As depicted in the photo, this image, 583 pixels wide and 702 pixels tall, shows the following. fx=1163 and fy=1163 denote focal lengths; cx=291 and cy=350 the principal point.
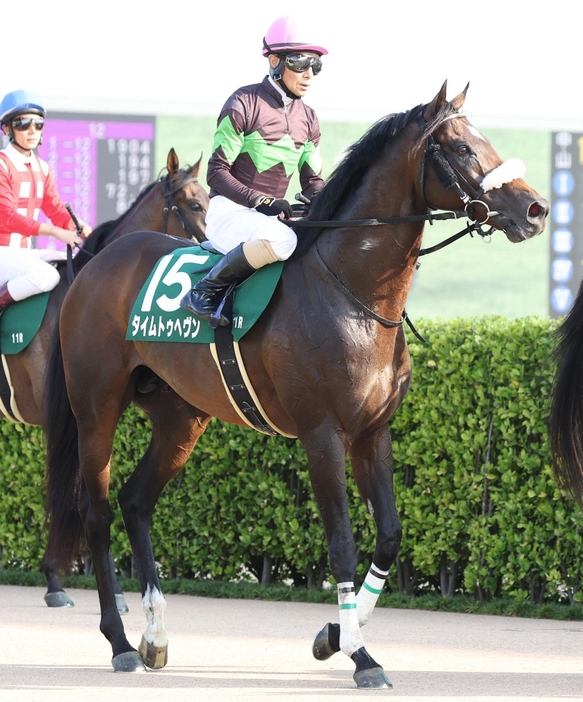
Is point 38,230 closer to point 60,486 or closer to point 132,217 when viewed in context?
point 132,217

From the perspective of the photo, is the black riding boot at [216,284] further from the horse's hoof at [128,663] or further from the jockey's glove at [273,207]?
the horse's hoof at [128,663]

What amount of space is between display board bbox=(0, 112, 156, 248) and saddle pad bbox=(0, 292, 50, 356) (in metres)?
7.12

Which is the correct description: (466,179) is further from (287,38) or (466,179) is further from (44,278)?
(44,278)

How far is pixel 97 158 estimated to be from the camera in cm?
1436

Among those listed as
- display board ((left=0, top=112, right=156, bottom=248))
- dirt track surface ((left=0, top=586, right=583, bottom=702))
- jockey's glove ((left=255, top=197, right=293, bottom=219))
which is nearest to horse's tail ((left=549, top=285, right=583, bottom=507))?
dirt track surface ((left=0, top=586, right=583, bottom=702))

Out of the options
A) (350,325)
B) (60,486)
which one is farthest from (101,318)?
(350,325)

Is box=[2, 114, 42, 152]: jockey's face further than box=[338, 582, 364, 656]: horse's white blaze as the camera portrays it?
Yes

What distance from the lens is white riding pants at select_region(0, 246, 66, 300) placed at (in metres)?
7.18

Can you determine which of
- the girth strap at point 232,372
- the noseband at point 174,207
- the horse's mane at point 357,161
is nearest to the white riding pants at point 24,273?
the noseband at point 174,207

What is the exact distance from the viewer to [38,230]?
23.9ft

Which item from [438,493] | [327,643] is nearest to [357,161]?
[327,643]

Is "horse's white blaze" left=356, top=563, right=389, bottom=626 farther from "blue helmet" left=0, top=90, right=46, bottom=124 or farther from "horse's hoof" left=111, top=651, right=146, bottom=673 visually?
"blue helmet" left=0, top=90, right=46, bottom=124

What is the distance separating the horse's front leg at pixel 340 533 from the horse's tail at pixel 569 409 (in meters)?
0.91

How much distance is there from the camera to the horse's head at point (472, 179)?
14.5ft
